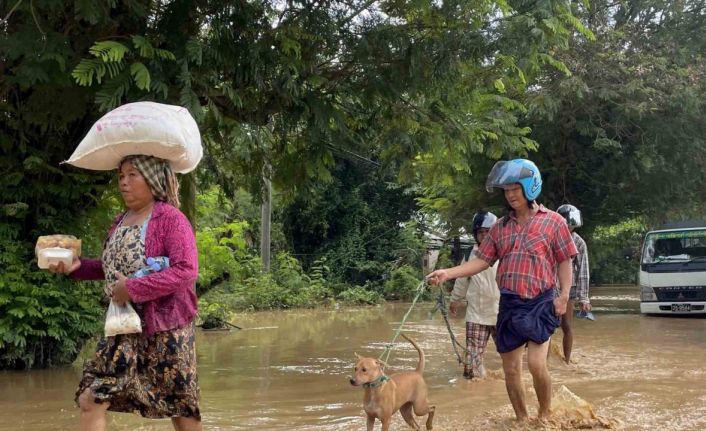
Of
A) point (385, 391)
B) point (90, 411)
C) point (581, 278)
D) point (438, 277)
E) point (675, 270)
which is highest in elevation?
point (438, 277)

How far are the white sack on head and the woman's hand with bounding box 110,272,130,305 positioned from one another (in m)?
0.69

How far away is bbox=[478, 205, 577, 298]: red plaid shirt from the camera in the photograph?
5.99 metres

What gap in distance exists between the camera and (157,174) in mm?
4137

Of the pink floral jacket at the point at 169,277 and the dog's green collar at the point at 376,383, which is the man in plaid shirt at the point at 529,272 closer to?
the dog's green collar at the point at 376,383

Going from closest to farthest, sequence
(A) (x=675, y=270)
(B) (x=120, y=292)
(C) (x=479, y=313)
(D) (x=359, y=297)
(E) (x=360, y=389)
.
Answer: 1. (B) (x=120, y=292)
2. (E) (x=360, y=389)
3. (C) (x=479, y=313)
4. (A) (x=675, y=270)
5. (D) (x=359, y=297)

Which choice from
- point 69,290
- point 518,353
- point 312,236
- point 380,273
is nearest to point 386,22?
point 518,353

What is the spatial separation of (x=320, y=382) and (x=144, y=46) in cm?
454

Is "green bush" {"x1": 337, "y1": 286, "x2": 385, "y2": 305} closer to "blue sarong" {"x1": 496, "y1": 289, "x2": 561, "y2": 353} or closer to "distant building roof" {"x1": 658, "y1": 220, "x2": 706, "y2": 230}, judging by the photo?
"distant building roof" {"x1": 658, "y1": 220, "x2": 706, "y2": 230}

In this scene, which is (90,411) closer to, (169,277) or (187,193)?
(169,277)

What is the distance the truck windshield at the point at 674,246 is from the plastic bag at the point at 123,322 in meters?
15.9

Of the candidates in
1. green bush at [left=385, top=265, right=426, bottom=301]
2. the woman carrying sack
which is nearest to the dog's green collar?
the woman carrying sack

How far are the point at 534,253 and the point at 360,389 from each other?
334cm

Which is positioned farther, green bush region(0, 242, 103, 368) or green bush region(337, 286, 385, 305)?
green bush region(337, 286, 385, 305)

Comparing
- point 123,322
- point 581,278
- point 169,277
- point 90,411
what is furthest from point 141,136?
point 581,278
